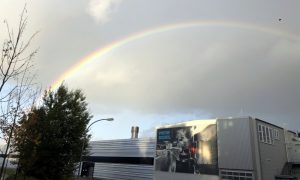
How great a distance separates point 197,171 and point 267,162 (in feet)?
32.4

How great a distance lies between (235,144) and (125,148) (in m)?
30.5

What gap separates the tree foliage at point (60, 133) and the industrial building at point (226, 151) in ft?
11.1

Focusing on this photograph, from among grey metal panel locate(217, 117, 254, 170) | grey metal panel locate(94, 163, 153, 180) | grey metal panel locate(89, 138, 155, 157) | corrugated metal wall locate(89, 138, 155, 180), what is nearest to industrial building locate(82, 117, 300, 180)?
grey metal panel locate(217, 117, 254, 170)

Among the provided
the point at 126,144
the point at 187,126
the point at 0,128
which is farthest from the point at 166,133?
the point at 0,128

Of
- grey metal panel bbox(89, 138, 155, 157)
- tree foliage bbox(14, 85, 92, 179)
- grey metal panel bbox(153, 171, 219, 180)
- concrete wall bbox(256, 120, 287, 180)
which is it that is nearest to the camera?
tree foliage bbox(14, 85, 92, 179)

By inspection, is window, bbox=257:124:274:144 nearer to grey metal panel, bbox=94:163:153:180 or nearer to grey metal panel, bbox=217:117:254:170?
grey metal panel, bbox=217:117:254:170

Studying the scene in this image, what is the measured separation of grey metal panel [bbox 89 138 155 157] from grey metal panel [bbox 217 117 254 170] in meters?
19.3

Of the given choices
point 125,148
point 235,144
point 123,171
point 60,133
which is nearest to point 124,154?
point 125,148

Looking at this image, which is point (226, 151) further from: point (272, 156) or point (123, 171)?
point (123, 171)

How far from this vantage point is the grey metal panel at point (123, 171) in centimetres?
6009

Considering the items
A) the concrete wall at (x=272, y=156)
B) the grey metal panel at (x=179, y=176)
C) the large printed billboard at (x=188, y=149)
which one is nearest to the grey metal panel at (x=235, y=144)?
the large printed billboard at (x=188, y=149)

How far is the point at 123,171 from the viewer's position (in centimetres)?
6588

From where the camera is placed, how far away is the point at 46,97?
37.8 metres

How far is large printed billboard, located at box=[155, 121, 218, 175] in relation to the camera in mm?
45281
